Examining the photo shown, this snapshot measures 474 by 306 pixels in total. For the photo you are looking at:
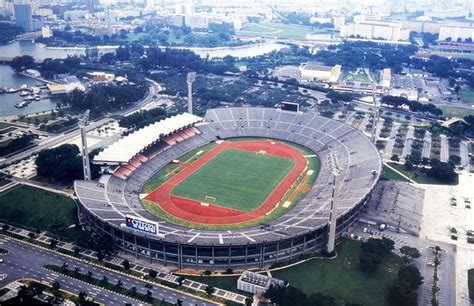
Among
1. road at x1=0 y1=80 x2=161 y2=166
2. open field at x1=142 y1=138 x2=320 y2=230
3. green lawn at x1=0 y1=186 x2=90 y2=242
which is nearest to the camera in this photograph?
green lawn at x1=0 y1=186 x2=90 y2=242

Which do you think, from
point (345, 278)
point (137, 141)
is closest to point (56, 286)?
point (345, 278)

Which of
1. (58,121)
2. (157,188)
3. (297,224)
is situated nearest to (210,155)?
(157,188)

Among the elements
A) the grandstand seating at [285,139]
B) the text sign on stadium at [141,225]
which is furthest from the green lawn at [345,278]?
the text sign on stadium at [141,225]

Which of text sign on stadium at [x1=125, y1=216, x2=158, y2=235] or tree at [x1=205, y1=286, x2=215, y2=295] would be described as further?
text sign on stadium at [x1=125, y1=216, x2=158, y2=235]

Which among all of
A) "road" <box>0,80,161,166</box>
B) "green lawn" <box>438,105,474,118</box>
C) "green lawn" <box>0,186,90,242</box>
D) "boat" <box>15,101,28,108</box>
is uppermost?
"boat" <box>15,101,28,108</box>

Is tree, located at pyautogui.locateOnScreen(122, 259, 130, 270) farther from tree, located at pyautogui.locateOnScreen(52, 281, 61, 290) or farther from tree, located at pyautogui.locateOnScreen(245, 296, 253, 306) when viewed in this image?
tree, located at pyautogui.locateOnScreen(245, 296, 253, 306)

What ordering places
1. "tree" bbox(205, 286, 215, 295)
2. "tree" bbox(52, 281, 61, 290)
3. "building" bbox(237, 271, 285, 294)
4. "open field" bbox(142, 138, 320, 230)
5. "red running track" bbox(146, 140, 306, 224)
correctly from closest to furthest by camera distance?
"tree" bbox(205, 286, 215, 295)
"tree" bbox(52, 281, 61, 290)
"building" bbox(237, 271, 285, 294)
"open field" bbox(142, 138, 320, 230)
"red running track" bbox(146, 140, 306, 224)

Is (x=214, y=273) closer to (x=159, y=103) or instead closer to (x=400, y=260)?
(x=400, y=260)

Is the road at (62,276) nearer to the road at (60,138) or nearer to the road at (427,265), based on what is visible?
the road at (427,265)

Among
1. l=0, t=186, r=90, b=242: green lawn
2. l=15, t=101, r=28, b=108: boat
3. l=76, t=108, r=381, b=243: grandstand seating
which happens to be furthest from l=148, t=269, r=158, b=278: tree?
l=15, t=101, r=28, b=108: boat
